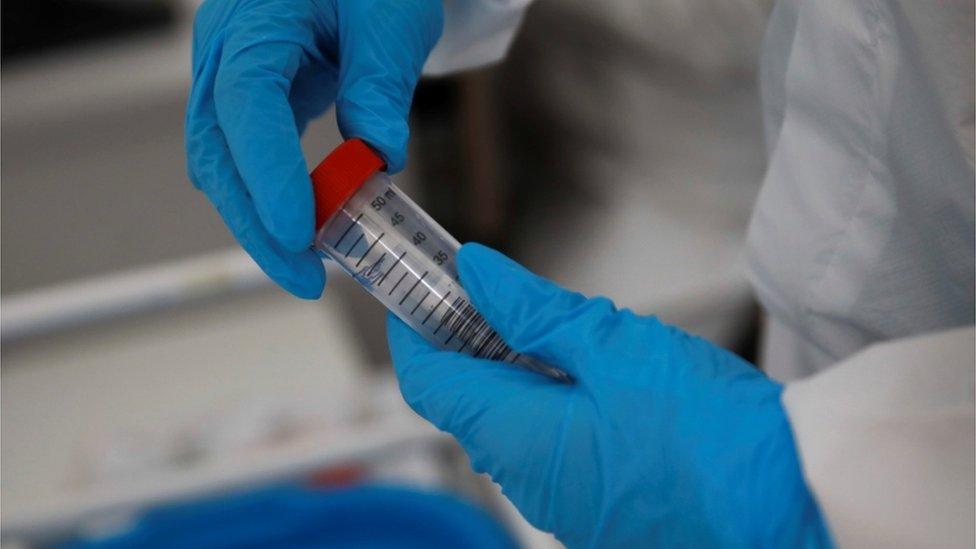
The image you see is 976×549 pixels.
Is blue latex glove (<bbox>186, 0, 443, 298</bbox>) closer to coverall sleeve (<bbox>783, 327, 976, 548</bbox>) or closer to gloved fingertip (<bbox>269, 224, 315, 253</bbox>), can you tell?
gloved fingertip (<bbox>269, 224, 315, 253</bbox>)

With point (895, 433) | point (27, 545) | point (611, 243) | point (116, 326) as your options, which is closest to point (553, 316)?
point (895, 433)

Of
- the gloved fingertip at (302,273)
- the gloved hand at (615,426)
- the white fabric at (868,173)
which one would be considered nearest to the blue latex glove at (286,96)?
the gloved fingertip at (302,273)

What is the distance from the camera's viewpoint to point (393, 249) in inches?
21.5

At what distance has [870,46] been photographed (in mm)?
525

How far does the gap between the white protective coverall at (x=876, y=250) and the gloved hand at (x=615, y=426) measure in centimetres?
3

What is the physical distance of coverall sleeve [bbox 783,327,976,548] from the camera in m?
0.46

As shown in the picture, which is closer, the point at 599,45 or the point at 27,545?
the point at 27,545

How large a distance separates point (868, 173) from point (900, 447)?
182 millimetres

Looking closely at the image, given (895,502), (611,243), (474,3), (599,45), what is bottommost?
(611,243)

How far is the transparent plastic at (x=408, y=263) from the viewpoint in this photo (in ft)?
1.78

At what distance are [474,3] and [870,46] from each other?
0.33m

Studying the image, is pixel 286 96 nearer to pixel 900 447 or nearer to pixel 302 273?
pixel 302 273

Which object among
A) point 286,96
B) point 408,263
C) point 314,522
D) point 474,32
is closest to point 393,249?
point 408,263

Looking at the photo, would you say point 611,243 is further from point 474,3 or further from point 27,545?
point 27,545
